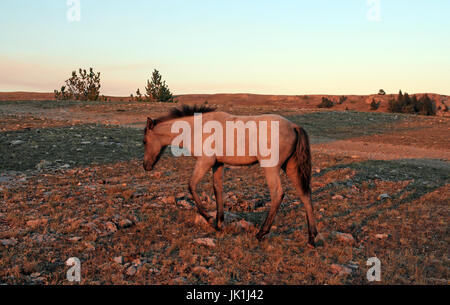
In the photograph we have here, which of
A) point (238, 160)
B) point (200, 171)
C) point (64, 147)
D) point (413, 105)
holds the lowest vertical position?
point (64, 147)

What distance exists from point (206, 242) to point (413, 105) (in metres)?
50.0

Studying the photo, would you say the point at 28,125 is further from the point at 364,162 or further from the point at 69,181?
the point at 364,162

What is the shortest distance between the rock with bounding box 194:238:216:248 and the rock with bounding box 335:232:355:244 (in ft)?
6.85

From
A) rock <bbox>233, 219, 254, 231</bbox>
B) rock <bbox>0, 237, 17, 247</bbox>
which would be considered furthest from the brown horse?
rock <bbox>0, 237, 17, 247</bbox>

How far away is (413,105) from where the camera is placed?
47281 millimetres

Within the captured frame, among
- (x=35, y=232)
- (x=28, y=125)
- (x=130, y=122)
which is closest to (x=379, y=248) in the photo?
(x=35, y=232)

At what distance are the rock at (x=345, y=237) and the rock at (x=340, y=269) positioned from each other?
109 cm

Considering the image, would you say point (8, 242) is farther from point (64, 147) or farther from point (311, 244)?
point (64, 147)

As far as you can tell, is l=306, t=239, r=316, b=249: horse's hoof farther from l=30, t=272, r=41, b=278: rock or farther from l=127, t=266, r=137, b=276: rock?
l=30, t=272, r=41, b=278: rock

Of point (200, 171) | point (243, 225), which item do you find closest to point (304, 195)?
point (243, 225)

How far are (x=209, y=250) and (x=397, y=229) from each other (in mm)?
3587

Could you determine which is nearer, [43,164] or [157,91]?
[43,164]

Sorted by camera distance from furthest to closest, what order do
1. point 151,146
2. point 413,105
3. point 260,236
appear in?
1. point 413,105
2. point 151,146
3. point 260,236

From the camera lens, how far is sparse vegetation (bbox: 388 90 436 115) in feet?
151
